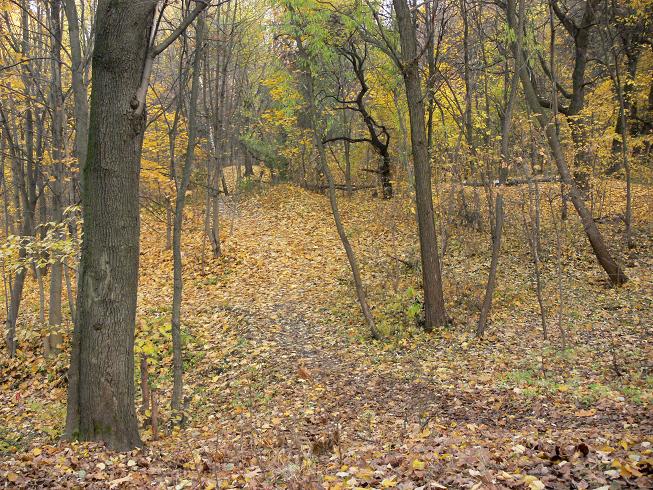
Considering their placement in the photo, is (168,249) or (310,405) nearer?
(310,405)

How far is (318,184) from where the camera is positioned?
74.6ft

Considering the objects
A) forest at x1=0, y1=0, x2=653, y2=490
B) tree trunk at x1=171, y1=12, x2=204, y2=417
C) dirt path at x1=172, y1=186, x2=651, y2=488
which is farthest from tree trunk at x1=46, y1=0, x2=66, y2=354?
dirt path at x1=172, y1=186, x2=651, y2=488

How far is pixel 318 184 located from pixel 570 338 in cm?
1541

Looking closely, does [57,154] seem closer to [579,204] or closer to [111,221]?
[111,221]

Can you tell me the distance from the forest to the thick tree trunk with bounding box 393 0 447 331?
0.05 metres

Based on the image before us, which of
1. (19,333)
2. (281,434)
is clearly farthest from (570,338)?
(19,333)

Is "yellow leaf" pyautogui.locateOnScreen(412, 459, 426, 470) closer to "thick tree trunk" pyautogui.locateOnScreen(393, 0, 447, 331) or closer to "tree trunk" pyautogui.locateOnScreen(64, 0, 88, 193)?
"thick tree trunk" pyautogui.locateOnScreen(393, 0, 447, 331)

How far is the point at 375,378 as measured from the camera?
323 inches

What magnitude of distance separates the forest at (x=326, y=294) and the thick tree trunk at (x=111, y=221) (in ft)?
0.08

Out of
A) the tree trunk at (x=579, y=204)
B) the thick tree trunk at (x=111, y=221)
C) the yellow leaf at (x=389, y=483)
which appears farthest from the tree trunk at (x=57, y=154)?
the tree trunk at (x=579, y=204)

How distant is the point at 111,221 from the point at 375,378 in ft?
16.2

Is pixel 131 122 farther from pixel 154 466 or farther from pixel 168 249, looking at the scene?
pixel 168 249

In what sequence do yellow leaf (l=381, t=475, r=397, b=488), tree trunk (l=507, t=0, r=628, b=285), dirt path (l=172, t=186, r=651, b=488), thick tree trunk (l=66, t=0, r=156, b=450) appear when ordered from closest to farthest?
yellow leaf (l=381, t=475, r=397, b=488), dirt path (l=172, t=186, r=651, b=488), thick tree trunk (l=66, t=0, r=156, b=450), tree trunk (l=507, t=0, r=628, b=285)

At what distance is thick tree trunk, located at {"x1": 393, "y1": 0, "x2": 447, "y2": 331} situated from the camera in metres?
9.50
